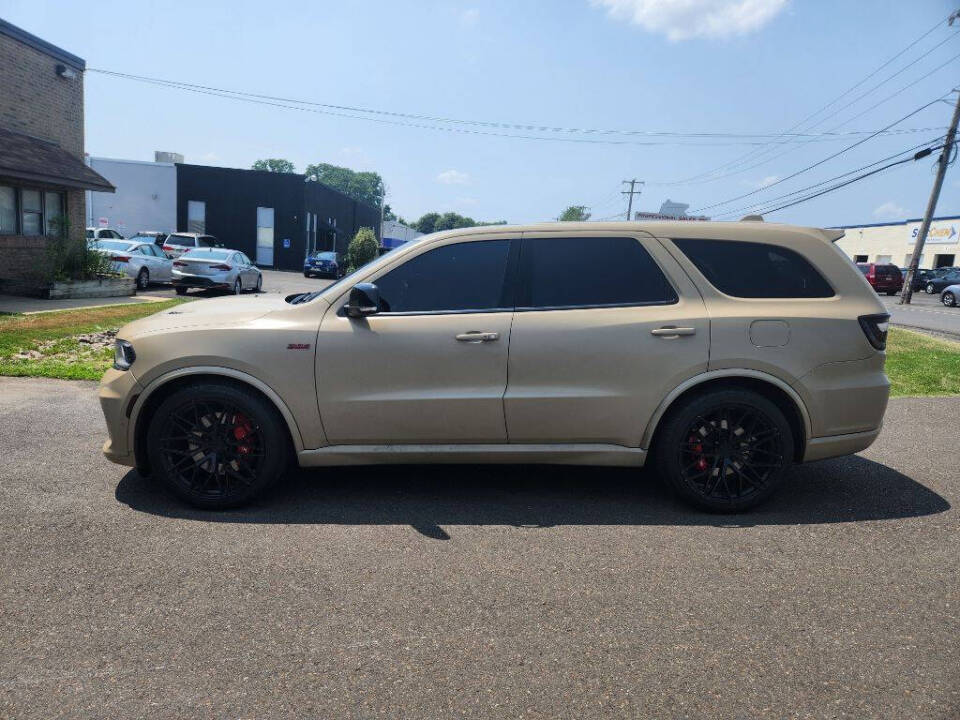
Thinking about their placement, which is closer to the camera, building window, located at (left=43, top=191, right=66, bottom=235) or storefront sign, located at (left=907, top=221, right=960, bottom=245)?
Answer: building window, located at (left=43, top=191, right=66, bottom=235)

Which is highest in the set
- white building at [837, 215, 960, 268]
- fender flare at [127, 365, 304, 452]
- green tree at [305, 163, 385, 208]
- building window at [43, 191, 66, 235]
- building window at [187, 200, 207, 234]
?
green tree at [305, 163, 385, 208]

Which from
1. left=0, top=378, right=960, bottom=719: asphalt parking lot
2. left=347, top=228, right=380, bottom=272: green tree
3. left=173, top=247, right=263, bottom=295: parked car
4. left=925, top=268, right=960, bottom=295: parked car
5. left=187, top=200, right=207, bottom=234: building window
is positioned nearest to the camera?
left=0, top=378, right=960, bottom=719: asphalt parking lot

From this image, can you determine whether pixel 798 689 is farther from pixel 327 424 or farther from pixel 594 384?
pixel 327 424

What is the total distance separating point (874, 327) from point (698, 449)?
4.46 ft

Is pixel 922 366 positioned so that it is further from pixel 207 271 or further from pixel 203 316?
pixel 207 271

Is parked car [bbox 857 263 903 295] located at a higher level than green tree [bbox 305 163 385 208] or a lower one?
lower

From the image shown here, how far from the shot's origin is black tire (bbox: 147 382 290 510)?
4441 millimetres

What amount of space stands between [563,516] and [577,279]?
1.49 meters

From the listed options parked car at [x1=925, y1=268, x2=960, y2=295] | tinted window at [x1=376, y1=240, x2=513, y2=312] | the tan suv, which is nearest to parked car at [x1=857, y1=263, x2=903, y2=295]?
parked car at [x1=925, y1=268, x2=960, y2=295]

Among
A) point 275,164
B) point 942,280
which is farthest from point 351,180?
point 942,280

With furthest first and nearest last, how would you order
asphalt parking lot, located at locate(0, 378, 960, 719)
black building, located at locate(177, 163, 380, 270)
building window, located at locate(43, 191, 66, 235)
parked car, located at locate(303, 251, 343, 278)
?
1. black building, located at locate(177, 163, 380, 270)
2. parked car, located at locate(303, 251, 343, 278)
3. building window, located at locate(43, 191, 66, 235)
4. asphalt parking lot, located at locate(0, 378, 960, 719)

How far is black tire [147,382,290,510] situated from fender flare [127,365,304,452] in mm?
79

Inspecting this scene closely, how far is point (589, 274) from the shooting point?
4656mm

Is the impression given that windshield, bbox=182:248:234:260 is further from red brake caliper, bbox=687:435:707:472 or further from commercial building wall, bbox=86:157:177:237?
commercial building wall, bbox=86:157:177:237
